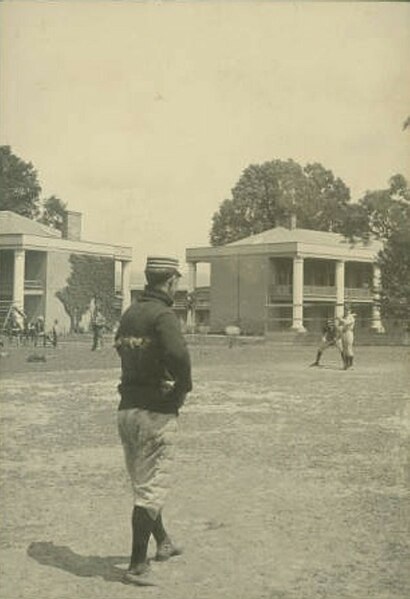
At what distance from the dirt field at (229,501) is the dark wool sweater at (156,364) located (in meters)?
0.88

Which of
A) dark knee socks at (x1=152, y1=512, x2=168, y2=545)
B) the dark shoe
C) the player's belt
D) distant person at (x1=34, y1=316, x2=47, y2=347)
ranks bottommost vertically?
the dark shoe

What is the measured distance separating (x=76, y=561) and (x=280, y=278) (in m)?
46.0

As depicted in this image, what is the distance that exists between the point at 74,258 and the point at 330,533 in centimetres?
3395

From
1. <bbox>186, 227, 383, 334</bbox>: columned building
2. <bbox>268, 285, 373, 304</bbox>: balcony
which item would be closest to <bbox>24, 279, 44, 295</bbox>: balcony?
<bbox>186, 227, 383, 334</bbox>: columned building

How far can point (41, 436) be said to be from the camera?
29.7 ft

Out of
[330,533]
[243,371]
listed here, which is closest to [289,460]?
[330,533]

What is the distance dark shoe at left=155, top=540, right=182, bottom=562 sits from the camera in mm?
4598

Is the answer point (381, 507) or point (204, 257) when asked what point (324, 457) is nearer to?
point (381, 507)

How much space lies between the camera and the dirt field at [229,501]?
425 cm

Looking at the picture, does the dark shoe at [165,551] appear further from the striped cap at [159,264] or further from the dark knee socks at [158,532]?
the striped cap at [159,264]

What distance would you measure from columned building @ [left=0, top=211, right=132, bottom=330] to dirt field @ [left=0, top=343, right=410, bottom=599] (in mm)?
24789

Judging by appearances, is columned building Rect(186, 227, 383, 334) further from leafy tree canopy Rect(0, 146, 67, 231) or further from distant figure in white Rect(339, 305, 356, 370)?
distant figure in white Rect(339, 305, 356, 370)

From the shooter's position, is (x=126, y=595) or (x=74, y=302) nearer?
(x=126, y=595)

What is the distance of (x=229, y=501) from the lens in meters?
5.90
